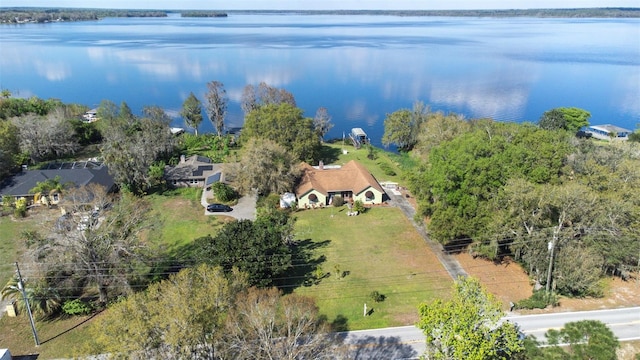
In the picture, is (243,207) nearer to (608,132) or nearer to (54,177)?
(54,177)

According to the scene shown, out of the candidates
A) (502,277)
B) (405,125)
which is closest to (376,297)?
(502,277)

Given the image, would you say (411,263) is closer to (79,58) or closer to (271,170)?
(271,170)

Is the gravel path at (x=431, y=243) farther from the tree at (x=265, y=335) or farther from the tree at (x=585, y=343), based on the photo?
the tree at (x=265, y=335)

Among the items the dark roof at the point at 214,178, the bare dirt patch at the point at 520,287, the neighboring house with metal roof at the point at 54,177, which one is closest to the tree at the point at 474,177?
the bare dirt patch at the point at 520,287

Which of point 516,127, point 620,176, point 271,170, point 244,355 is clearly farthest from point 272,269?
point 516,127

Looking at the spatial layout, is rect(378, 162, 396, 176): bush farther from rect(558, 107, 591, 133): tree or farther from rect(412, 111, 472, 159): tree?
rect(558, 107, 591, 133): tree

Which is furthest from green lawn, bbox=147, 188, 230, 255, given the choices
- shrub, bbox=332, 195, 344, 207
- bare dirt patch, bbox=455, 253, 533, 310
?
bare dirt patch, bbox=455, 253, 533, 310
